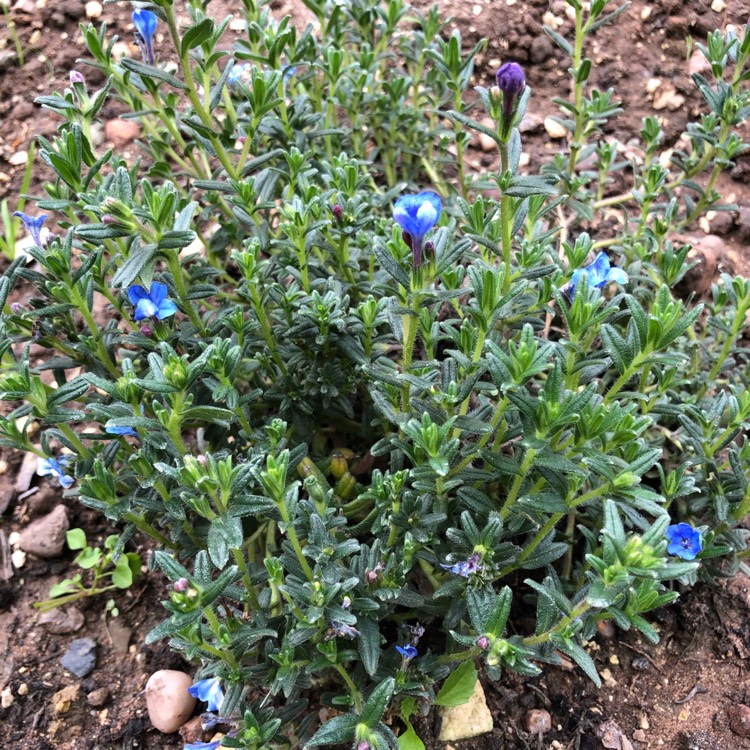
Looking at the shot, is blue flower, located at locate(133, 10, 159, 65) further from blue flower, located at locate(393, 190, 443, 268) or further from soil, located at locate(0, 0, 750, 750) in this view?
soil, located at locate(0, 0, 750, 750)

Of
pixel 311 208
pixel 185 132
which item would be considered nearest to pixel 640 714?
pixel 311 208

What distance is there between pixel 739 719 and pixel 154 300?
9.85 feet

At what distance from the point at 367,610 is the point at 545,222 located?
2.81m

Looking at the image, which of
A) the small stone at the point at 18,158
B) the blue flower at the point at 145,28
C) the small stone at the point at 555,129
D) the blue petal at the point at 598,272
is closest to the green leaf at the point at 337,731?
the blue petal at the point at 598,272

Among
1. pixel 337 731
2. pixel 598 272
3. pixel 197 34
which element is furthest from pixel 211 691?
pixel 197 34

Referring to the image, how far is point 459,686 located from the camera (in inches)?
117

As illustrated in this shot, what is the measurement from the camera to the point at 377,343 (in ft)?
11.4

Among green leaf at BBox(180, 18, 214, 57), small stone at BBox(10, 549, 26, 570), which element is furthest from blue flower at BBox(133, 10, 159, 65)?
small stone at BBox(10, 549, 26, 570)

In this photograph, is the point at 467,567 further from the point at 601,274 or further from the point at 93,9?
the point at 93,9

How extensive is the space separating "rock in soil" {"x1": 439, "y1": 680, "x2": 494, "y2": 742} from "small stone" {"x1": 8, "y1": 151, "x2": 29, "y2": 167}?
4.46m

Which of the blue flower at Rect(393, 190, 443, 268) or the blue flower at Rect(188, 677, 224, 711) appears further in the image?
the blue flower at Rect(188, 677, 224, 711)

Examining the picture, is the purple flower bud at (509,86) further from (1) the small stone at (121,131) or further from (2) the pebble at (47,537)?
(1) the small stone at (121,131)

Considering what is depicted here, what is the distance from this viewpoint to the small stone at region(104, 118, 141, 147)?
5.21 meters

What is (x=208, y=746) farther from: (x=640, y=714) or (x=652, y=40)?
(x=652, y=40)
